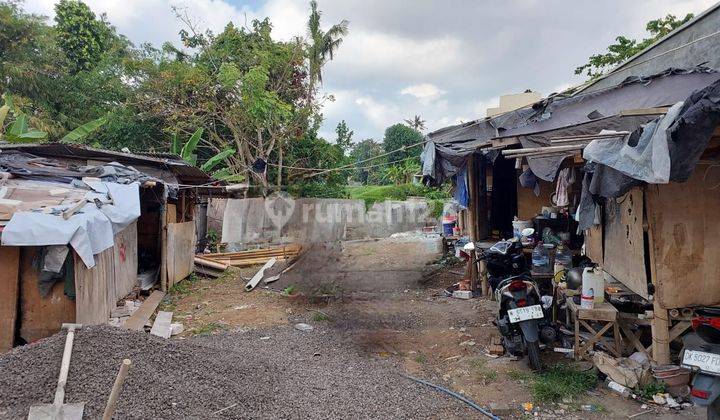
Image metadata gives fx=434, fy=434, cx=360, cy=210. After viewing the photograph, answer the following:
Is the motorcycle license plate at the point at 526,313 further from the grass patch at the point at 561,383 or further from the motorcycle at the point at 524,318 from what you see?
the grass patch at the point at 561,383

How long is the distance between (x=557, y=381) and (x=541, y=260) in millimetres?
2578

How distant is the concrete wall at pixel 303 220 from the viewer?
17078 mm

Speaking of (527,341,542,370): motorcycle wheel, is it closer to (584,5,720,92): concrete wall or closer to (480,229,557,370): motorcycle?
(480,229,557,370): motorcycle

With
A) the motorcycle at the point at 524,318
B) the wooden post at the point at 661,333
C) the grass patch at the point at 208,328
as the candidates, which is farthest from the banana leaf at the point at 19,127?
the wooden post at the point at 661,333

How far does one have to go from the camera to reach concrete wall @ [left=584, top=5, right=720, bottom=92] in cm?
680

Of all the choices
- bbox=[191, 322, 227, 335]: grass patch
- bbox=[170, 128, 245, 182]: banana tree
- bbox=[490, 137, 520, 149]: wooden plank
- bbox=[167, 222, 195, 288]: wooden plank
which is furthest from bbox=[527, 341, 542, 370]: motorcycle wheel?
bbox=[170, 128, 245, 182]: banana tree

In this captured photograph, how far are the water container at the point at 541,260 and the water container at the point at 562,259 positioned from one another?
174mm

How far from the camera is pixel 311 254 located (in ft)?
45.6

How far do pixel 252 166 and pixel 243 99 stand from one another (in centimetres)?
299

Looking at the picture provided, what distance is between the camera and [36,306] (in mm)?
5961

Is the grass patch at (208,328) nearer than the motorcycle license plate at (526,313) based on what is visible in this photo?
No

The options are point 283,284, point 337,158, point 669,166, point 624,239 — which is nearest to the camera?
point 669,166

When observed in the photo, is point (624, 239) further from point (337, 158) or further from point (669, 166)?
point (337, 158)

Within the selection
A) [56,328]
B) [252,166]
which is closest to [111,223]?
[56,328]
